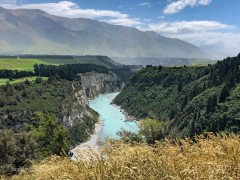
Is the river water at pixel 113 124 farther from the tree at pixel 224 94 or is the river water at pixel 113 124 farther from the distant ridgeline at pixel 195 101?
the tree at pixel 224 94

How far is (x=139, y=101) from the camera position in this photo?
19450 centimetres

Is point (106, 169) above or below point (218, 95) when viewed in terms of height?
above

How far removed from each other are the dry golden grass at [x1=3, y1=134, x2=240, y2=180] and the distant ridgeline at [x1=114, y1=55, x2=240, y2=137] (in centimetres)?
6725

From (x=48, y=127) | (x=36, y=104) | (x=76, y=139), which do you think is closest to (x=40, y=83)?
(x=36, y=104)

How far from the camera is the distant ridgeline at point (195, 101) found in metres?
101

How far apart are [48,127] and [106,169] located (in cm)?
5743

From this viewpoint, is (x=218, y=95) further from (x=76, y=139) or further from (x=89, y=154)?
(x=89, y=154)

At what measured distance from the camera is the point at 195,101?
13125 centimetres

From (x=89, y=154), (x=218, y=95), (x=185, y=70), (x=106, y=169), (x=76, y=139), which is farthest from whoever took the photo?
(x=185, y=70)

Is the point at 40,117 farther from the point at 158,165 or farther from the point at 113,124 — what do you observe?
the point at 113,124

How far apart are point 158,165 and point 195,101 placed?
11758 centimetres

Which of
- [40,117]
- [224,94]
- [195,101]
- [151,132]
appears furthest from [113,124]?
[40,117]

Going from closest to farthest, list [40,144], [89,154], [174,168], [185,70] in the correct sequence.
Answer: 1. [174,168]
2. [89,154]
3. [40,144]
4. [185,70]

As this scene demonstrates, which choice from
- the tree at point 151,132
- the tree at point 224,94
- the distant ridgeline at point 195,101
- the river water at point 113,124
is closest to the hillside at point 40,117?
the river water at point 113,124
